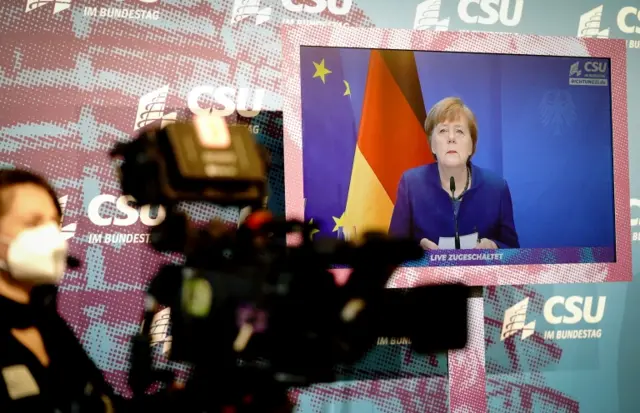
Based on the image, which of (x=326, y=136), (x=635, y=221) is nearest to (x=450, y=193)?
(x=326, y=136)

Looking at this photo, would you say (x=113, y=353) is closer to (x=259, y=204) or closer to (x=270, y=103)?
(x=259, y=204)

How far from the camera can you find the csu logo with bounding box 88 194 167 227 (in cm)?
158

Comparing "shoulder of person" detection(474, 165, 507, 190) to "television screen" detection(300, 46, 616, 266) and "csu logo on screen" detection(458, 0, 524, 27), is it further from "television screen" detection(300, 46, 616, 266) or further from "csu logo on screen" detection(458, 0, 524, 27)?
"csu logo on screen" detection(458, 0, 524, 27)

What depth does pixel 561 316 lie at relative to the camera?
1781 mm

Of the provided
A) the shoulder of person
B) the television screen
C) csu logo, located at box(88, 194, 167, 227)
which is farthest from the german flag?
csu logo, located at box(88, 194, 167, 227)

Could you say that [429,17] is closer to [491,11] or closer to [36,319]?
[491,11]

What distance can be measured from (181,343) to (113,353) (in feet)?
0.62

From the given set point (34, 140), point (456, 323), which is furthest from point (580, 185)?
point (34, 140)

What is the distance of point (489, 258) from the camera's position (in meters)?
1.34

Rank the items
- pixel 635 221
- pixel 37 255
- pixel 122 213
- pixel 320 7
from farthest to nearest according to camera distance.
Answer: pixel 635 221 → pixel 320 7 → pixel 122 213 → pixel 37 255

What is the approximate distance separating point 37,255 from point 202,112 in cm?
57

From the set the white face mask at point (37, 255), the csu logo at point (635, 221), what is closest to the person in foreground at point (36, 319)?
the white face mask at point (37, 255)

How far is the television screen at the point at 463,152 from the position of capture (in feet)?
4.26

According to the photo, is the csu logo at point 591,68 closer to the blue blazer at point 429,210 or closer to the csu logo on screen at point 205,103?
the blue blazer at point 429,210
